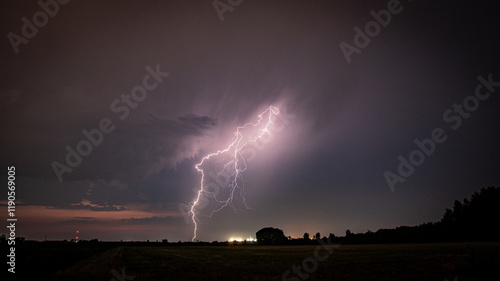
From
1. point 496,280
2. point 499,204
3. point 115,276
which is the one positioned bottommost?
point 496,280

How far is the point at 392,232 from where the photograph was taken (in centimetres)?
8275

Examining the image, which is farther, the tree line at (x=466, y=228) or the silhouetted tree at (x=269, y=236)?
the silhouetted tree at (x=269, y=236)

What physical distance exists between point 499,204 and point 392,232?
82.0 ft

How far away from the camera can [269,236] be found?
5007 inches

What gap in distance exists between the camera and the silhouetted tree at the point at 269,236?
A: 122750 millimetres

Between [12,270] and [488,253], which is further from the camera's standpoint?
[488,253]

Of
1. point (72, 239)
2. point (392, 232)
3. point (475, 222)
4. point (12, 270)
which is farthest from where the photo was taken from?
point (72, 239)

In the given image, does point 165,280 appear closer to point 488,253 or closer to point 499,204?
point 488,253

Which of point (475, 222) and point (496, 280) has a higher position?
point (475, 222)

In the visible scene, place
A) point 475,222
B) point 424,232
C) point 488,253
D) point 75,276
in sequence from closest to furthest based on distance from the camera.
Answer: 1. point 75,276
2. point 488,253
3. point 475,222
4. point 424,232

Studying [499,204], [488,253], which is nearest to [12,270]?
[488,253]

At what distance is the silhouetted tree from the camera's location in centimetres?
12275

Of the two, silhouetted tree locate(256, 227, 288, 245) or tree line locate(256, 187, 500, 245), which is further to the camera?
silhouetted tree locate(256, 227, 288, 245)

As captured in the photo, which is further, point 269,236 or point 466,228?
point 269,236
